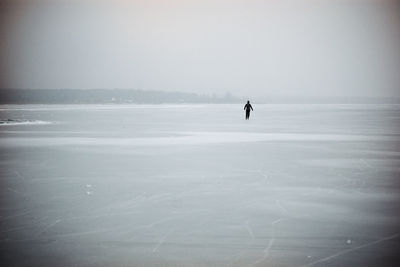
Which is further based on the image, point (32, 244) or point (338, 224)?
point (338, 224)

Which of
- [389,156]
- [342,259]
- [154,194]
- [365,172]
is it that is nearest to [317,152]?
[389,156]

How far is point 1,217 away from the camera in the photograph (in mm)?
5867

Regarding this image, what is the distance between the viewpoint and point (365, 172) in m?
9.53

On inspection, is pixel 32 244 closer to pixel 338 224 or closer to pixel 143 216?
pixel 143 216

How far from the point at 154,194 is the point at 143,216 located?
54.9 inches

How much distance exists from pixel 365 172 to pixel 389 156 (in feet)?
10.2

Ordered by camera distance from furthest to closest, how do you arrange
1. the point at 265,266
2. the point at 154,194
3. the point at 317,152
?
the point at 317,152 < the point at 154,194 < the point at 265,266

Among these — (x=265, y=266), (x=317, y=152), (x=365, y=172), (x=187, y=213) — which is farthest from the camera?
(x=317, y=152)

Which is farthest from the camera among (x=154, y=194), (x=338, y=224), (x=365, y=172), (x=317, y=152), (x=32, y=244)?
(x=317, y=152)

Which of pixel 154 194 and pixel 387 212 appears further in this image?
pixel 154 194

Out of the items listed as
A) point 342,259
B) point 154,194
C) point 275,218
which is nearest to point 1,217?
point 154,194

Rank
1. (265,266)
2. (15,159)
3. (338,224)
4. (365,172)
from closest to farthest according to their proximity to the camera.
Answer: (265,266) → (338,224) → (365,172) → (15,159)

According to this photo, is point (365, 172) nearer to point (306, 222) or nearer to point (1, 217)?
point (306, 222)

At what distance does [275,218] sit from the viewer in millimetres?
5844
